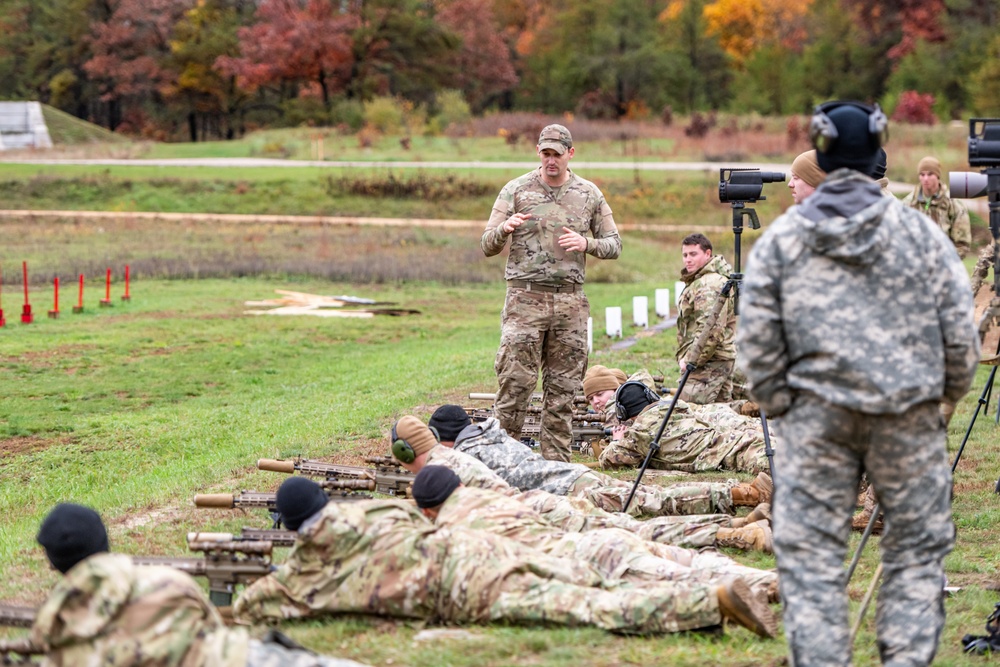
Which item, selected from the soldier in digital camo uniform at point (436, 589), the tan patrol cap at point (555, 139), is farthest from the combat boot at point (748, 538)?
the tan patrol cap at point (555, 139)

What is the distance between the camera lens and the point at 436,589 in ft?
19.8

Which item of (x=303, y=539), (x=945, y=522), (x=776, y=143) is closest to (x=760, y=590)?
(x=945, y=522)

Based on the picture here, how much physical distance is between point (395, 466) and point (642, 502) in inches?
65.9

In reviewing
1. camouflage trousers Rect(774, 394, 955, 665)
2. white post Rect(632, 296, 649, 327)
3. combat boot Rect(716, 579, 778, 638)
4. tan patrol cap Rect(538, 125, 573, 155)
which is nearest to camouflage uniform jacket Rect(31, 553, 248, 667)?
camouflage trousers Rect(774, 394, 955, 665)

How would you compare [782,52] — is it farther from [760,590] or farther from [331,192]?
[760,590]

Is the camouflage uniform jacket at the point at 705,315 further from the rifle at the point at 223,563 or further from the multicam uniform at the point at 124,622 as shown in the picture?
the multicam uniform at the point at 124,622

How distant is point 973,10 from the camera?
61344 millimetres

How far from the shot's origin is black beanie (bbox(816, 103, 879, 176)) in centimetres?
501

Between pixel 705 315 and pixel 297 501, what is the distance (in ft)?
19.3

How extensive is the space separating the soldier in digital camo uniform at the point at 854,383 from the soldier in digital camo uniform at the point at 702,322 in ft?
20.6

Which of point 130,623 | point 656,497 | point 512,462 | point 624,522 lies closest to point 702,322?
point 656,497

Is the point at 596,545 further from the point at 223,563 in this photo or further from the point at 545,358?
the point at 545,358

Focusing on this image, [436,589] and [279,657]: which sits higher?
[279,657]

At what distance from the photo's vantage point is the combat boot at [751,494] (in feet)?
28.4
